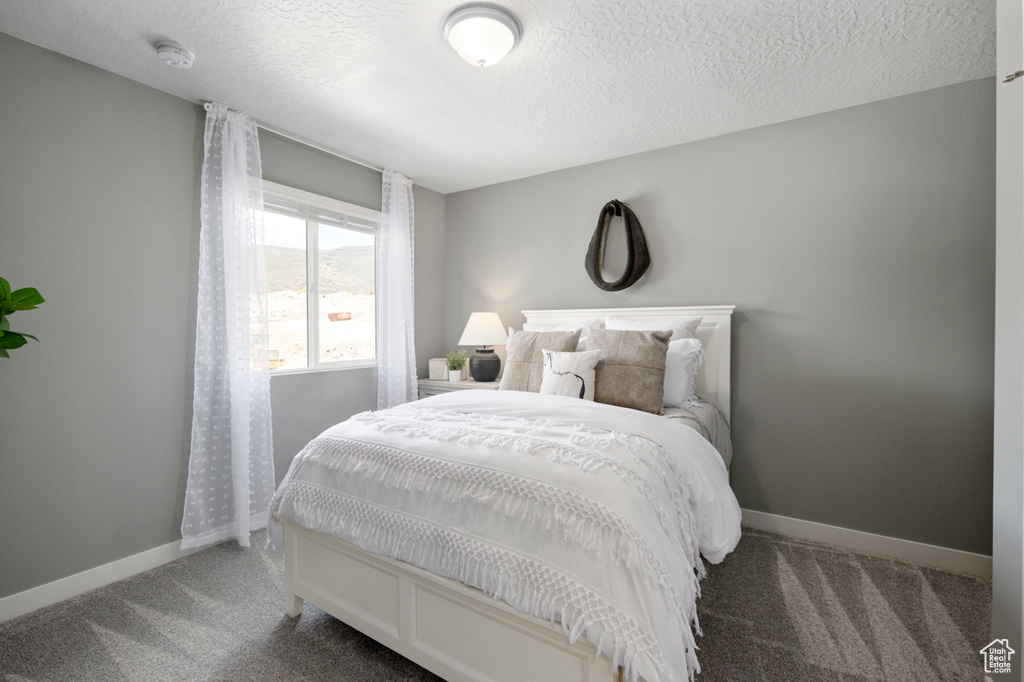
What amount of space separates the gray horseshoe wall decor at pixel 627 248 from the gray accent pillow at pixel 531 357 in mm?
681

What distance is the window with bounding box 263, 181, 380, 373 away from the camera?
3.05 m

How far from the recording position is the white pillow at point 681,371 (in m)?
2.56

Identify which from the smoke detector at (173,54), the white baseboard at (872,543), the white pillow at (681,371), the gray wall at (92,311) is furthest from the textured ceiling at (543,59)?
the white baseboard at (872,543)

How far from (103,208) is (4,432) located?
1.10 metres

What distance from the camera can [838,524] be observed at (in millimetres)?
2660

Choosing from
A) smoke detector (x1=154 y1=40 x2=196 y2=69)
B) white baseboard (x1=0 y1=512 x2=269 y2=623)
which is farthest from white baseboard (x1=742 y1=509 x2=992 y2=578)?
smoke detector (x1=154 y1=40 x2=196 y2=69)

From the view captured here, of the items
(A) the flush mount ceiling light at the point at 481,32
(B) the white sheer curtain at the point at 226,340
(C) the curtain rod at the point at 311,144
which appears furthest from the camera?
(C) the curtain rod at the point at 311,144

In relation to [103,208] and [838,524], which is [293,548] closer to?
[103,208]

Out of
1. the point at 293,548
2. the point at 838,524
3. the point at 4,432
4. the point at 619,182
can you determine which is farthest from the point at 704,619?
the point at 4,432

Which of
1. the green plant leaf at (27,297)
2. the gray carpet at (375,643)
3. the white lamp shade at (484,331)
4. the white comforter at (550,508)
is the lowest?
the gray carpet at (375,643)

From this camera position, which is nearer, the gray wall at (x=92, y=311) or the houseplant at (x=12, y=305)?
the houseplant at (x=12, y=305)

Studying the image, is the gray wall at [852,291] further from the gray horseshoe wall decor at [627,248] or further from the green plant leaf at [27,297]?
the green plant leaf at [27,297]

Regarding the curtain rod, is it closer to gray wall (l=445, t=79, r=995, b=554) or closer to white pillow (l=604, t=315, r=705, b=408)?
gray wall (l=445, t=79, r=995, b=554)

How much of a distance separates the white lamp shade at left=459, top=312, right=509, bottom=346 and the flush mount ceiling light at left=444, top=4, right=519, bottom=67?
2.02 metres
